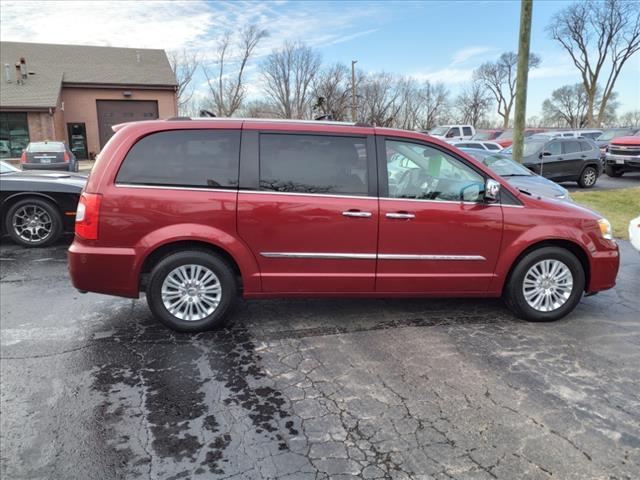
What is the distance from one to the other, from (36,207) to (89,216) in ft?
14.5

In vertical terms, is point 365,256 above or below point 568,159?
below

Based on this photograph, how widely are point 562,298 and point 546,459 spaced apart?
2.41m

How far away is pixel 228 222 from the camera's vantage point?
430 cm

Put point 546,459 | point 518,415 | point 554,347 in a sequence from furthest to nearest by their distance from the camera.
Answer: point 554,347 < point 518,415 < point 546,459

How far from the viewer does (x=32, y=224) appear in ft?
25.9

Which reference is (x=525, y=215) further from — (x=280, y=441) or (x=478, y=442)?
(x=280, y=441)

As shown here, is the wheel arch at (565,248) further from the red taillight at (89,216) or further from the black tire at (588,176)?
the black tire at (588,176)

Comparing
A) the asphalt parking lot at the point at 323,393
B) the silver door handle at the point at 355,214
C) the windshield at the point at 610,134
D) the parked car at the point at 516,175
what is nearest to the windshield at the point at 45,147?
the parked car at the point at 516,175

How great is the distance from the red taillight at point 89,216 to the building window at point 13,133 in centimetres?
2878

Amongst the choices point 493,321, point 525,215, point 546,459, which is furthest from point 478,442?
point 525,215

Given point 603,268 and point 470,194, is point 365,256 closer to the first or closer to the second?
point 470,194

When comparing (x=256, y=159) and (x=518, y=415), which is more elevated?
(x=256, y=159)

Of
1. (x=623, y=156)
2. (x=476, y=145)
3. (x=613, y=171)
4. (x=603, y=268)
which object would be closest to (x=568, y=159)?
(x=476, y=145)

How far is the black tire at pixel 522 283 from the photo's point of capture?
4707mm
